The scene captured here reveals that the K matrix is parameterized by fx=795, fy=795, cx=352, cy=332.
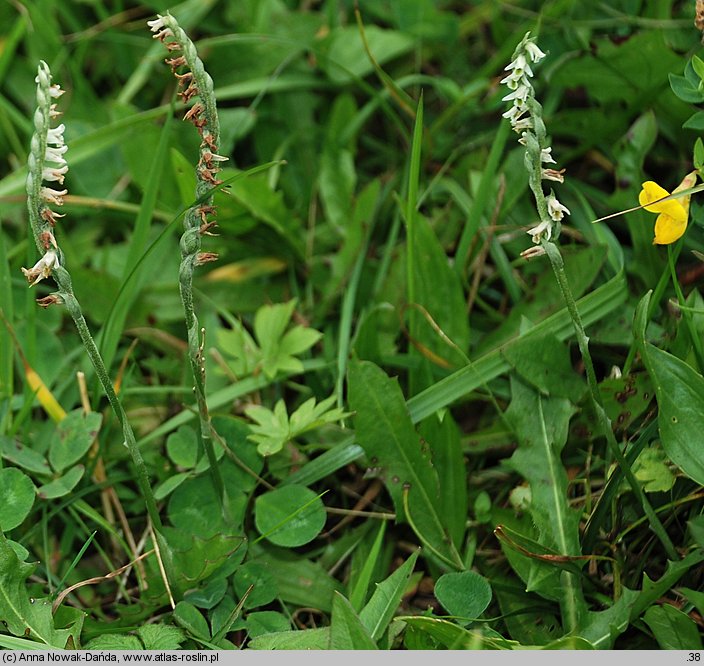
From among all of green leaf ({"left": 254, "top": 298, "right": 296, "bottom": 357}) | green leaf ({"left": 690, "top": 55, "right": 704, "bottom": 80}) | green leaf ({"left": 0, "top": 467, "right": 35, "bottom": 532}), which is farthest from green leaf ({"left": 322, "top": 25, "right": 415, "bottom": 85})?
green leaf ({"left": 0, "top": 467, "right": 35, "bottom": 532})

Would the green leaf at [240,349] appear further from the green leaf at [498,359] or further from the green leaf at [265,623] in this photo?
the green leaf at [265,623]

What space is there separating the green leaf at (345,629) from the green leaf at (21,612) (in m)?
0.68

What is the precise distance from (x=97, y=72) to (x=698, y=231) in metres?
2.68

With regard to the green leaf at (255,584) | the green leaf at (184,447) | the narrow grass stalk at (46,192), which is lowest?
the green leaf at (255,584)

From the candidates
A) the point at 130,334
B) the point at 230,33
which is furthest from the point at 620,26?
the point at 130,334

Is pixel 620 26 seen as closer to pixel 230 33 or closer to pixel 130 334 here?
pixel 230 33

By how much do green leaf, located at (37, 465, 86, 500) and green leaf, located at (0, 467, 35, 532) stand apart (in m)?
0.08

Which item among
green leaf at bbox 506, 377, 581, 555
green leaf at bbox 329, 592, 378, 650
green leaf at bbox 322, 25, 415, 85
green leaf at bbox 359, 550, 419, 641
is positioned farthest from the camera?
green leaf at bbox 322, 25, 415, 85

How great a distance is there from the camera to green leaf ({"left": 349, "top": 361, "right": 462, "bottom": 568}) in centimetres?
236

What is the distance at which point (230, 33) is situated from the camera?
3721 mm

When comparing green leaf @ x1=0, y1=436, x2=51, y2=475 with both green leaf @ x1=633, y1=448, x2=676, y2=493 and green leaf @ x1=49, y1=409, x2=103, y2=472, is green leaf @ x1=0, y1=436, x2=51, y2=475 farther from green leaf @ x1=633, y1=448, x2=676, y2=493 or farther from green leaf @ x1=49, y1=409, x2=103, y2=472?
green leaf @ x1=633, y1=448, x2=676, y2=493

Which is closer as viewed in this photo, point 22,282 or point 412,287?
point 412,287

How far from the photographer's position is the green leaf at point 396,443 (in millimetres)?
2355

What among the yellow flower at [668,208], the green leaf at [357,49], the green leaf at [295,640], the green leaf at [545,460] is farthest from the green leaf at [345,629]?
the green leaf at [357,49]
